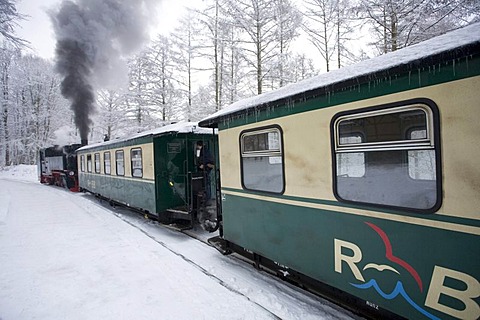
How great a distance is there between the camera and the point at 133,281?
14.4ft

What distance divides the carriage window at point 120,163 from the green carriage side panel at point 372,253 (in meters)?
7.14

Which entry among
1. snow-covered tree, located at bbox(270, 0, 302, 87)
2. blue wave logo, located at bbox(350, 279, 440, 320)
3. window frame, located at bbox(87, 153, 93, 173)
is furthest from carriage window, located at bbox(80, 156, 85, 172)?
blue wave logo, located at bbox(350, 279, 440, 320)

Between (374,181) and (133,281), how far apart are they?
3.94m

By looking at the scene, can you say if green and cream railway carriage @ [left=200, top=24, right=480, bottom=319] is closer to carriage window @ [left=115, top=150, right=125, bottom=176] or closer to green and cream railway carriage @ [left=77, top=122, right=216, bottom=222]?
green and cream railway carriage @ [left=77, top=122, right=216, bottom=222]

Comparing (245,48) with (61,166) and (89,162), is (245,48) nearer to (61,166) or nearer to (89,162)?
(89,162)

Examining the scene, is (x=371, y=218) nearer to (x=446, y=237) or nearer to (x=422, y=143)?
(x=446, y=237)

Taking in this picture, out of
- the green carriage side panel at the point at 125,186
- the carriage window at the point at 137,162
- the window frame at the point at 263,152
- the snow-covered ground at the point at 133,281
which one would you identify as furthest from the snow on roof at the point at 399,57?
the carriage window at the point at 137,162

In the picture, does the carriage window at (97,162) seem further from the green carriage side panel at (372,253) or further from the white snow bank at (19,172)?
the white snow bank at (19,172)

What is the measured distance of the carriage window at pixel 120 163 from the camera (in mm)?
9594

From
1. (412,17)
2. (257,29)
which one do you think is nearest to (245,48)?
(257,29)

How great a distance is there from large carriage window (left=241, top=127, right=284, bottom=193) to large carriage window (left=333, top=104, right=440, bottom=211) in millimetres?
983

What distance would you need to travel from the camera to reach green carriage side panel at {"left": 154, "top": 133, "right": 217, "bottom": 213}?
7.49 m

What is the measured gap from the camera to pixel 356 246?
283 centimetres

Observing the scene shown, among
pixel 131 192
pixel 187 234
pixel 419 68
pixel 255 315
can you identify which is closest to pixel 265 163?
pixel 255 315
